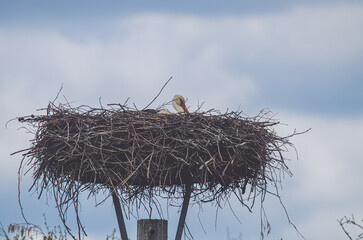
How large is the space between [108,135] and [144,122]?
33 cm

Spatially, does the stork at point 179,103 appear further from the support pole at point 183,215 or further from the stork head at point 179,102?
the support pole at point 183,215

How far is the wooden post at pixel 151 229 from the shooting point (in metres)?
5.23

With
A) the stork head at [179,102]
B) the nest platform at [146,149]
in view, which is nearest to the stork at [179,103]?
the stork head at [179,102]

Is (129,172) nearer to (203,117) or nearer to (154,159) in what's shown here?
(154,159)

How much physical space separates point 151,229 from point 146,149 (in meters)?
0.77

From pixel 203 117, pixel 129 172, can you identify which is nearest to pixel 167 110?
pixel 203 117

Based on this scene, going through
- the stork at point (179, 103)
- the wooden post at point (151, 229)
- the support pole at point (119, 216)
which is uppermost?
the stork at point (179, 103)

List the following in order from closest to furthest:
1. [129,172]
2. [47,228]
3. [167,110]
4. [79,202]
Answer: [129,172] < [79,202] < [167,110] < [47,228]

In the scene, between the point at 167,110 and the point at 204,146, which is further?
the point at 167,110

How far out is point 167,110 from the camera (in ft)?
19.3

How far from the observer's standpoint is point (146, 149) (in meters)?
4.98

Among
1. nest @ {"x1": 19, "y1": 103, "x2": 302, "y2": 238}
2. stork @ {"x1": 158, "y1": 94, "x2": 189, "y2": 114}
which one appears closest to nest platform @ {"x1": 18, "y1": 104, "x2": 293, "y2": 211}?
nest @ {"x1": 19, "y1": 103, "x2": 302, "y2": 238}

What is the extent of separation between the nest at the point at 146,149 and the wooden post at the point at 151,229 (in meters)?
0.34

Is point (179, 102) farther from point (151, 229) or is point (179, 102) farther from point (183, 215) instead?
point (151, 229)
